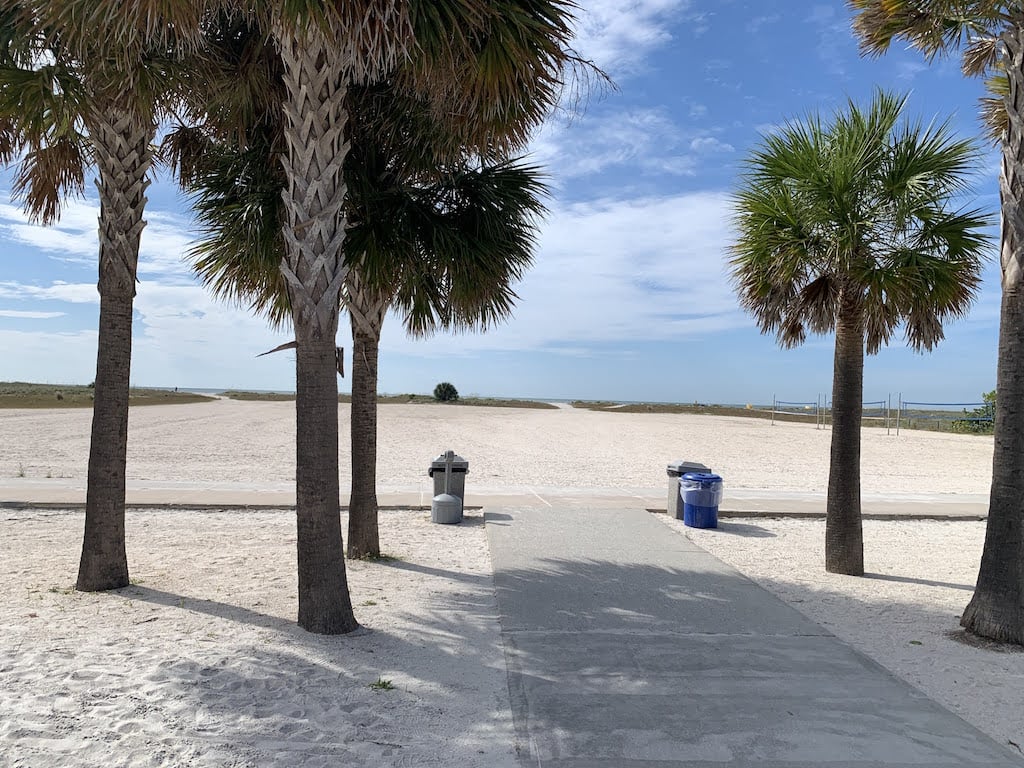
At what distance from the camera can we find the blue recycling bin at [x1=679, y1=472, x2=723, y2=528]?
35.6 ft

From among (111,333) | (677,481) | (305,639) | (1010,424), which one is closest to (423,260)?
(111,333)

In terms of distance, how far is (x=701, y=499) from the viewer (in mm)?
10867

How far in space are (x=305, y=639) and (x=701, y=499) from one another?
6.97 metres

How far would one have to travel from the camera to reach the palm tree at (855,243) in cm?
748

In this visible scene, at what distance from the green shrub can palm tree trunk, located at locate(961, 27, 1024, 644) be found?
60.2 meters

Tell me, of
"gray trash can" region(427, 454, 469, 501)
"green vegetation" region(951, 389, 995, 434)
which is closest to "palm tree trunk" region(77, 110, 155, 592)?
"gray trash can" region(427, 454, 469, 501)

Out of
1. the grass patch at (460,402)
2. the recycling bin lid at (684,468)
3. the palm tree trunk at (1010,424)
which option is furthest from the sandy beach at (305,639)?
the grass patch at (460,402)

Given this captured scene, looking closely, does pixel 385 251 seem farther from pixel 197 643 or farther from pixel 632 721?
pixel 632 721

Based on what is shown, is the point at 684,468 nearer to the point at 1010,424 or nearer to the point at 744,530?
the point at 744,530

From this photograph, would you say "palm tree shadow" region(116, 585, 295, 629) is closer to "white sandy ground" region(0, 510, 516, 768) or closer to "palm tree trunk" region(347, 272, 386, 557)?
"white sandy ground" region(0, 510, 516, 768)

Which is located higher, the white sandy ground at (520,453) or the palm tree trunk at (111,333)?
the palm tree trunk at (111,333)

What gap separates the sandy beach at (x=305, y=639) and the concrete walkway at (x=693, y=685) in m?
0.26

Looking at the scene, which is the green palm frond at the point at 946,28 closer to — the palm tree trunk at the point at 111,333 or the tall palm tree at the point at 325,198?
the tall palm tree at the point at 325,198

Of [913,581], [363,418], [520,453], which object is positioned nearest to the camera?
[913,581]
